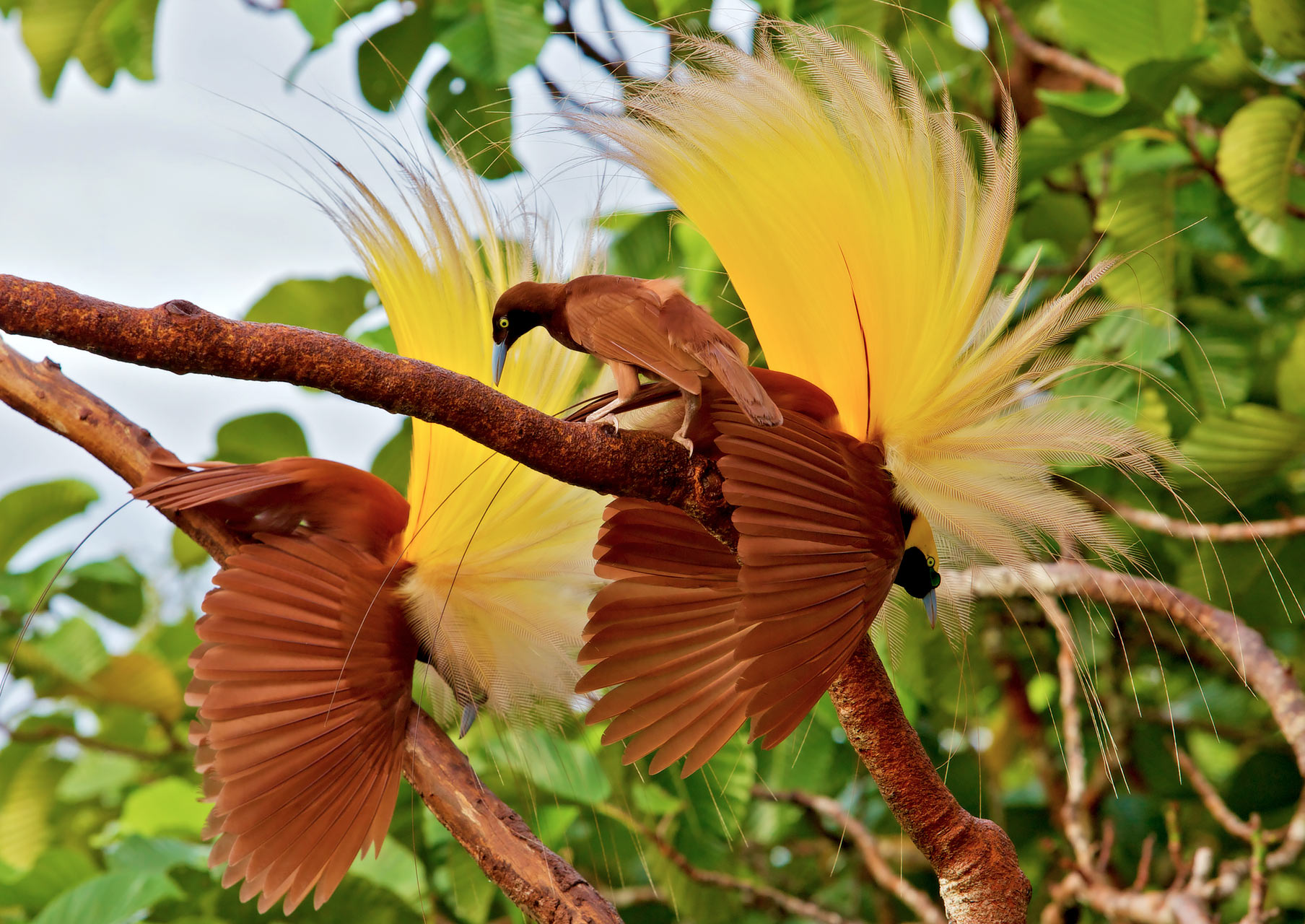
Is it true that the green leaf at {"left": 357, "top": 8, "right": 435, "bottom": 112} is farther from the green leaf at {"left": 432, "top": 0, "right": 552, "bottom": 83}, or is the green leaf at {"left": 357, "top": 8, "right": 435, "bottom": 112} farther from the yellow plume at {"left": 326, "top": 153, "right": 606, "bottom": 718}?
the yellow plume at {"left": 326, "top": 153, "right": 606, "bottom": 718}

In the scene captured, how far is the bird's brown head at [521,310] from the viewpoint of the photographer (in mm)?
624

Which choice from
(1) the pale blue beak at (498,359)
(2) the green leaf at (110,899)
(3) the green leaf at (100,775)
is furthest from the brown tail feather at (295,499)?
(3) the green leaf at (100,775)

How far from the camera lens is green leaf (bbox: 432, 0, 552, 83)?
134 centimetres

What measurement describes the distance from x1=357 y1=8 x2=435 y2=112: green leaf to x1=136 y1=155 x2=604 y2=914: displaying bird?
0.91 m

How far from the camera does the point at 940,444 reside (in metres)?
0.59

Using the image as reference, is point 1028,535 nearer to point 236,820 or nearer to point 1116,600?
point 1116,600

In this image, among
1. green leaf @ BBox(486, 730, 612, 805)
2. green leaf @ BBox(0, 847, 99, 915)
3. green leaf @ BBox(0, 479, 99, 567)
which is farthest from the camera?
green leaf @ BBox(0, 479, 99, 567)

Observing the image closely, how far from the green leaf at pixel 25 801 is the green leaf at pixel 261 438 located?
31.8 inches

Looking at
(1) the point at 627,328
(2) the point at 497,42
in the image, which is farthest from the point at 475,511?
(2) the point at 497,42

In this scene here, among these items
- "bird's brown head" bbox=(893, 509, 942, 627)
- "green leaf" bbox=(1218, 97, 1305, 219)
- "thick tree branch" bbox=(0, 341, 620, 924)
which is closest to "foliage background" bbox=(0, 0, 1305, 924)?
"green leaf" bbox=(1218, 97, 1305, 219)

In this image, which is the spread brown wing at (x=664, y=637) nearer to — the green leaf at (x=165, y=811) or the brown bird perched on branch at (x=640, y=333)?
the brown bird perched on branch at (x=640, y=333)

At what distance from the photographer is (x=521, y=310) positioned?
63 cm

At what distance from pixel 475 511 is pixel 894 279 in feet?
0.97

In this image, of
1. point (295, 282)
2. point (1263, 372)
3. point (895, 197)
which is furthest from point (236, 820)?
point (1263, 372)
